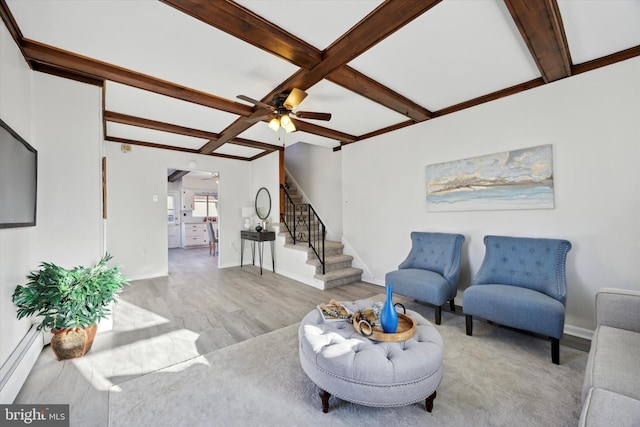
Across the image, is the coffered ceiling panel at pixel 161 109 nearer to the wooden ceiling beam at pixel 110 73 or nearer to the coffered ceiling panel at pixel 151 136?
the wooden ceiling beam at pixel 110 73

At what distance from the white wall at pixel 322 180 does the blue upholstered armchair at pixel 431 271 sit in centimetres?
220

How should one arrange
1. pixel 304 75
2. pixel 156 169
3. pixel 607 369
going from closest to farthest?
pixel 607 369, pixel 304 75, pixel 156 169

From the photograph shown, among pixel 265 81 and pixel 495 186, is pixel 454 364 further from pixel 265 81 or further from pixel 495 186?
pixel 265 81

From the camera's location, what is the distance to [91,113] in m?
2.55

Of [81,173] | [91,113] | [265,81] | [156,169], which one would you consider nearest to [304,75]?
[265,81]

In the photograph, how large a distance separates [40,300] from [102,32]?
2.00m

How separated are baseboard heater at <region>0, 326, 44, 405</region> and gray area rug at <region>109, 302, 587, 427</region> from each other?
0.54m

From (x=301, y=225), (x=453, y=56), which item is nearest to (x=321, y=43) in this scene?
(x=453, y=56)

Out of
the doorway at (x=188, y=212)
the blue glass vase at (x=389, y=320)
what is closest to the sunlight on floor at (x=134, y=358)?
the blue glass vase at (x=389, y=320)

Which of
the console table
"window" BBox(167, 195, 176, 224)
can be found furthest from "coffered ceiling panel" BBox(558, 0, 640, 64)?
"window" BBox(167, 195, 176, 224)

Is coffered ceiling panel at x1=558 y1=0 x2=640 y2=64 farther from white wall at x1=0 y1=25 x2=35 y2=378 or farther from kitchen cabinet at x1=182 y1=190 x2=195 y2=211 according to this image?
kitchen cabinet at x1=182 y1=190 x2=195 y2=211

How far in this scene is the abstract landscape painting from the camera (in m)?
2.70

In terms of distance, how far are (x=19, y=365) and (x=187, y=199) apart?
28.9 ft

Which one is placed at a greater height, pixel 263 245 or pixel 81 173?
pixel 81 173
